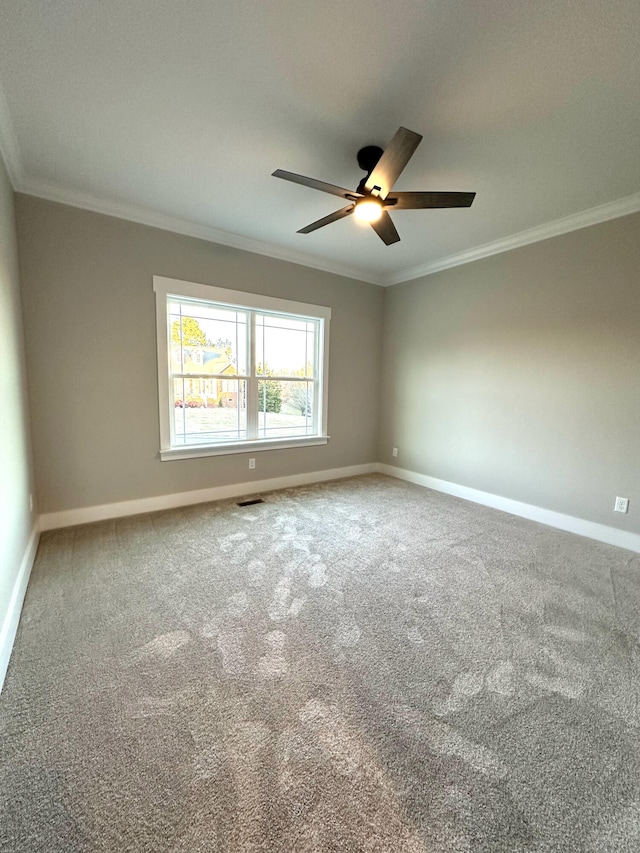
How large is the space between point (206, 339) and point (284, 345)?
940 mm

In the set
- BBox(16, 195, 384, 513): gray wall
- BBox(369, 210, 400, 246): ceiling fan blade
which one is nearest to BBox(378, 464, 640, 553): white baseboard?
BBox(16, 195, 384, 513): gray wall

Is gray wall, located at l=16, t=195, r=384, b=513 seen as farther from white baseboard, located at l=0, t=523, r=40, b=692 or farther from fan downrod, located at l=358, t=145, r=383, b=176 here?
fan downrod, located at l=358, t=145, r=383, b=176

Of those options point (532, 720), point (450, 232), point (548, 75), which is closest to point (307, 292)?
point (450, 232)

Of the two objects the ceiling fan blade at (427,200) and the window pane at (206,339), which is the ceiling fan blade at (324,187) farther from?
the window pane at (206,339)

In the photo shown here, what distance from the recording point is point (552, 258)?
3.16 meters

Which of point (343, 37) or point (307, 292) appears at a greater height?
point (343, 37)

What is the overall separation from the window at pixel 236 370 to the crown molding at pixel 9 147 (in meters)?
1.07

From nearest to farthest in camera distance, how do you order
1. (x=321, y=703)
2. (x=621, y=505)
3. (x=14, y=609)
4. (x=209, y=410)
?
(x=321, y=703) < (x=14, y=609) < (x=621, y=505) < (x=209, y=410)

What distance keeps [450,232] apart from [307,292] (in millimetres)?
1647

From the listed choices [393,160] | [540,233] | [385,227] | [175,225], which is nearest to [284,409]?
[175,225]

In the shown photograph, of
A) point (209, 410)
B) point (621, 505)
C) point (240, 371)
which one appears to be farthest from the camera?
point (240, 371)

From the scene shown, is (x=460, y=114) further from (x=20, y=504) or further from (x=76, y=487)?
(x=76, y=487)

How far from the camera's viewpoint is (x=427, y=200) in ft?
6.72

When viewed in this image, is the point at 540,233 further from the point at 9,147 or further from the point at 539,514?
the point at 9,147
